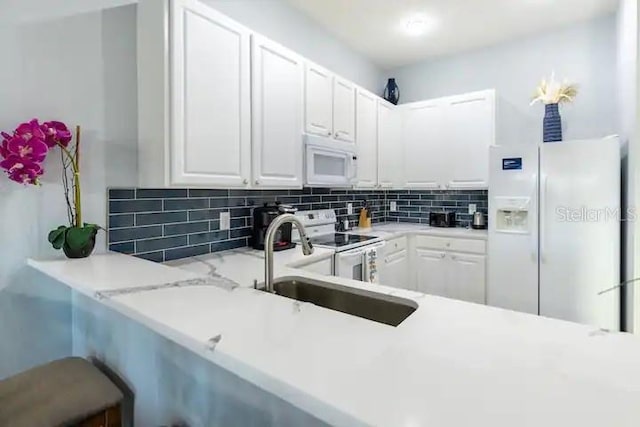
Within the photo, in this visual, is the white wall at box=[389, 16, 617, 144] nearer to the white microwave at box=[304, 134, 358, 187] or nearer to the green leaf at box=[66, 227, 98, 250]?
the white microwave at box=[304, 134, 358, 187]

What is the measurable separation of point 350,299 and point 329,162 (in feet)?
4.88

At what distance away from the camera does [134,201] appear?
6.17ft

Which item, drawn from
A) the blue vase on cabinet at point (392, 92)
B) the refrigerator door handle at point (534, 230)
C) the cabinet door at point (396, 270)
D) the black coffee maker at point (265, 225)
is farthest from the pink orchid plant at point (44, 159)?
the blue vase on cabinet at point (392, 92)

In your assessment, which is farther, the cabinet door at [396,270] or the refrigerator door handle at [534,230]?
the cabinet door at [396,270]

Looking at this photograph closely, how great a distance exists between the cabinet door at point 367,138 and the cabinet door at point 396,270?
0.71 meters

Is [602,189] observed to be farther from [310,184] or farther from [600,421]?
[600,421]

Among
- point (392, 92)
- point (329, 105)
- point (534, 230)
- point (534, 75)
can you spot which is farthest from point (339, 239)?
point (534, 75)

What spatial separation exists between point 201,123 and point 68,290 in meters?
1.05

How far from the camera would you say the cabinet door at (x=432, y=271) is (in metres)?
3.31

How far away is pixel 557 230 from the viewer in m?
2.61

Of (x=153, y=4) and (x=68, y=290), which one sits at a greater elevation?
(x=153, y=4)

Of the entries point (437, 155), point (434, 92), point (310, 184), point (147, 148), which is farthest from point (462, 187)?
point (147, 148)

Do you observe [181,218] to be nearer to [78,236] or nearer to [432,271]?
[78,236]

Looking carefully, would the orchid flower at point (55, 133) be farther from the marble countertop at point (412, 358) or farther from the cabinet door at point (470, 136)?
the cabinet door at point (470, 136)
